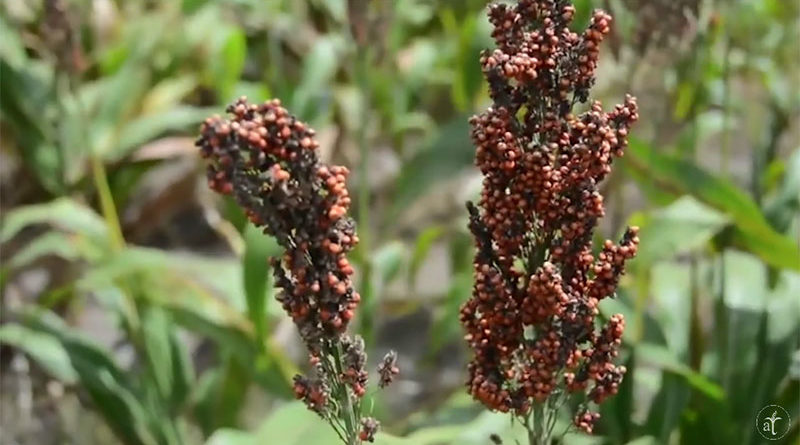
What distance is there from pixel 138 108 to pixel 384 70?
436 mm

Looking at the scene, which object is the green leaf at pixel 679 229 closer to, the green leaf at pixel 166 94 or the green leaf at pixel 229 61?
the green leaf at pixel 229 61

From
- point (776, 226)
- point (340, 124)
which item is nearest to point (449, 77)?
point (340, 124)

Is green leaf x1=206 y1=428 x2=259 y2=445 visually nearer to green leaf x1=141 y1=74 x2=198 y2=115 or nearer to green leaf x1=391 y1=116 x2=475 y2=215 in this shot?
green leaf x1=391 y1=116 x2=475 y2=215

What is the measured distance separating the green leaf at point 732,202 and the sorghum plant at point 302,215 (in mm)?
672

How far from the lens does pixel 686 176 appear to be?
4.04ft

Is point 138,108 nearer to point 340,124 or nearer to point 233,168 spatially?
point 340,124

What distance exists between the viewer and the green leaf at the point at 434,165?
1534mm

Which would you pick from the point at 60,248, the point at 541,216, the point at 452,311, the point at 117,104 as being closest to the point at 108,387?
the point at 60,248

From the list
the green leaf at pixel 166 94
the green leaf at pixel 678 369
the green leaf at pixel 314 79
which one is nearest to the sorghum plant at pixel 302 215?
the green leaf at pixel 678 369

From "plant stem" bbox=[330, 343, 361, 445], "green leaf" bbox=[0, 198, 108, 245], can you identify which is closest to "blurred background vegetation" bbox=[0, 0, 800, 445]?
"green leaf" bbox=[0, 198, 108, 245]

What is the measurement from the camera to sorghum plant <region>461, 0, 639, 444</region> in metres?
0.59

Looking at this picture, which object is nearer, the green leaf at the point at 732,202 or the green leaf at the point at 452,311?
the green leaf at the point at 732,202

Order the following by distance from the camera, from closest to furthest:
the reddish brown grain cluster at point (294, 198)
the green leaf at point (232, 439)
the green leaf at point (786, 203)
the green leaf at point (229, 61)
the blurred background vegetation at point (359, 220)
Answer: the reddish brown grain cluster at point (294, 198)
the green leaf at point (232, 439)
the blurred background vegetation at point (359, 220)
the green leaf at point (786, 203)
the green leaf at point (229, 61)

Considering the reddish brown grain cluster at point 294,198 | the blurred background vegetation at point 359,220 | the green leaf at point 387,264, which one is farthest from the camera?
the green leaf at point 387,264
